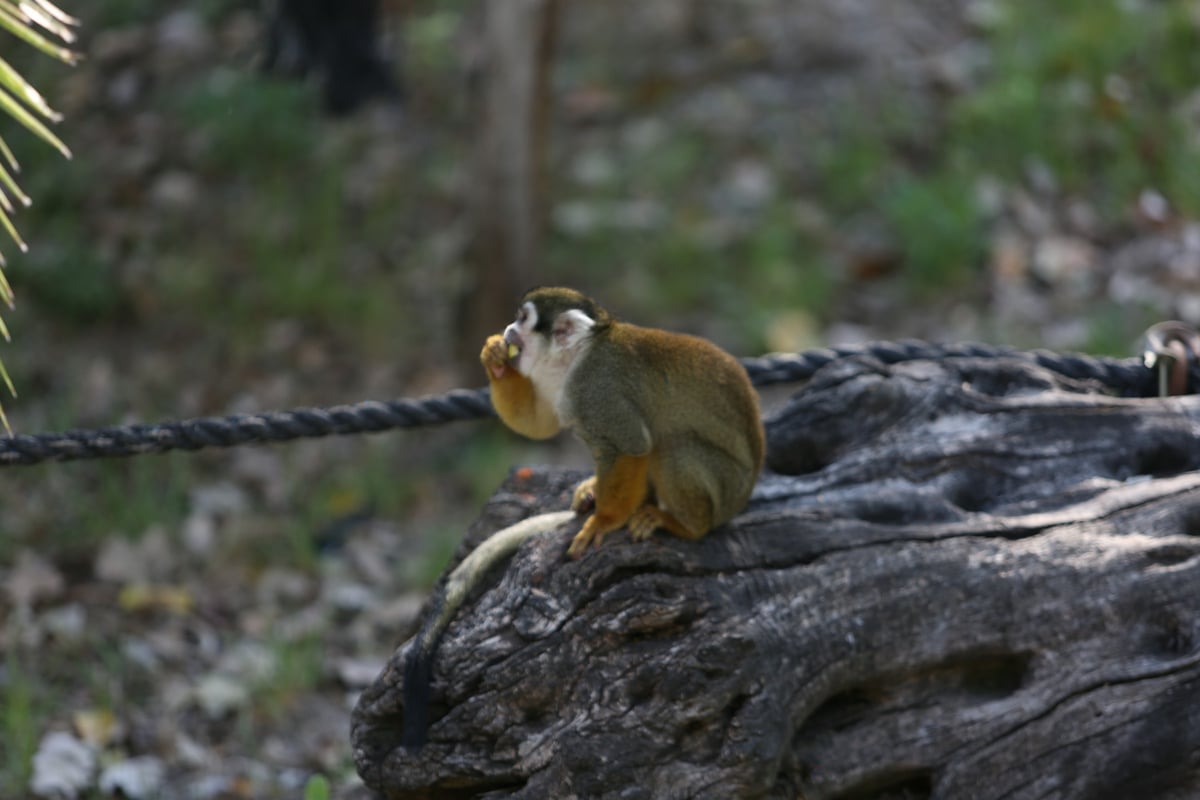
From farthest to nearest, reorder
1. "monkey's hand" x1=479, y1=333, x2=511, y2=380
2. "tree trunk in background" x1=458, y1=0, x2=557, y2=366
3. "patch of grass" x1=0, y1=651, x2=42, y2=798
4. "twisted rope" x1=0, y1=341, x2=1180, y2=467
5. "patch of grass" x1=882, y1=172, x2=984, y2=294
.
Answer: "patch of grass" x1=882, y1=172, x2=984, y2=294 < "tree trunk in background" x1=458, y1=0, x2=557, y2=366 < "patch of grass" x1=0, y1=651, x2=42, y2=798 < "twisted rope" x1=0, y1=341, x2=1180, y2=467 < "monkey's hand" x1=479, y1=333, x2=511, y2=380

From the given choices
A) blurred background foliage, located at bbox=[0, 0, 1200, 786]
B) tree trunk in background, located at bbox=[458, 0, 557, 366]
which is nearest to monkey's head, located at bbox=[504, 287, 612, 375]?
blurred background foliage, located at bbox=[0, 0, 1200, 786]

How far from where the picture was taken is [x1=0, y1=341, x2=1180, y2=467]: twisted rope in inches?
92.3

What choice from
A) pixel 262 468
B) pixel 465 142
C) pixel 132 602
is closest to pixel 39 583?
pixel 132 602

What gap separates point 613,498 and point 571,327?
0.29m

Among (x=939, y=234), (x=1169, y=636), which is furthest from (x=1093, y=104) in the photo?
(x=1169, y=636)

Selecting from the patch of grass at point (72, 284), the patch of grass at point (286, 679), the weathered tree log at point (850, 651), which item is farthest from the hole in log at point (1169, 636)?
the patch of grass at point (72, 284)

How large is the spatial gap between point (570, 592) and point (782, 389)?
2842 millimetres

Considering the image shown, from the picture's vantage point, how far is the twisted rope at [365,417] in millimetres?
2344

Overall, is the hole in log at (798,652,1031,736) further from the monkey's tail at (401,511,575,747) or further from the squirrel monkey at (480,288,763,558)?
the monkey's tail at (401,511,575,747)

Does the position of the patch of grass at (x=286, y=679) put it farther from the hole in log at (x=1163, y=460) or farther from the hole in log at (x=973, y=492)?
the hole in log at (x=1163, y=460)

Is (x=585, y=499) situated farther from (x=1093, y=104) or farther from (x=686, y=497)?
(x=1093, y=104)

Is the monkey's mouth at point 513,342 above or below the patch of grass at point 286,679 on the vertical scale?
above

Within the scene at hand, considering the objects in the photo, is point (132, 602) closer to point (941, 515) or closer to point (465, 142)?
point (941, 515)

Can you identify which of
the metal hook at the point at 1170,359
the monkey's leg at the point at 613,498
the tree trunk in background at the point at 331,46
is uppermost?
the tree trunk in background at the point at 331,46
